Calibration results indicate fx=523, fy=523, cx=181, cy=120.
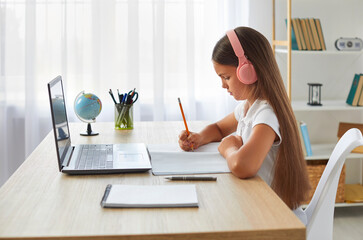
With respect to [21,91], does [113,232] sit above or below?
below

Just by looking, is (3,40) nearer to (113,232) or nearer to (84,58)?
(84,58)

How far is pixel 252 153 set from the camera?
59.7 inches

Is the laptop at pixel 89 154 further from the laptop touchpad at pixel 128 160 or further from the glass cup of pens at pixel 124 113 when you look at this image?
the glass cup of pens at pixel 124 113

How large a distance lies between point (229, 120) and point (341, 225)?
1400 millimetres

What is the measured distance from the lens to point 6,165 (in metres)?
3.34

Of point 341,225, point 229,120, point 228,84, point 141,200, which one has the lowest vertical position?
point 341,225

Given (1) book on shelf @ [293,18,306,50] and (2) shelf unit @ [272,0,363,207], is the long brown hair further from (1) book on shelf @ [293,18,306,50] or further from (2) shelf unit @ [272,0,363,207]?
(1) book on shelf @ [293,18,306,50]

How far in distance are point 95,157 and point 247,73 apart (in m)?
0.57

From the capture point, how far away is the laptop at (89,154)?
1.54 m

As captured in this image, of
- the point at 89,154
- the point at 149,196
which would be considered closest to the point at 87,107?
the point at 89,154

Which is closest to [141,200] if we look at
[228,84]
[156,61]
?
[228,84]

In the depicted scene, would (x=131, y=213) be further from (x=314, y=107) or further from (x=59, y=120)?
(x=314, y=107)

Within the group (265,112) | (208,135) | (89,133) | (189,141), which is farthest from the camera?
(89,133)

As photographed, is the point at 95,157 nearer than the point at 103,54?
Yes
